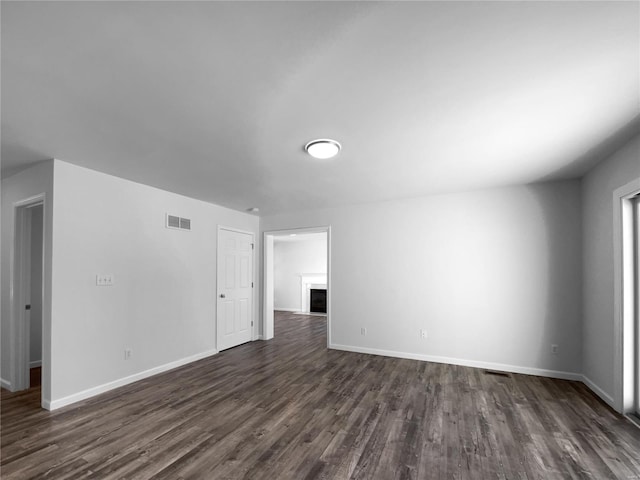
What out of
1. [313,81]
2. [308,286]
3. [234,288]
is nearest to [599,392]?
[313,81]

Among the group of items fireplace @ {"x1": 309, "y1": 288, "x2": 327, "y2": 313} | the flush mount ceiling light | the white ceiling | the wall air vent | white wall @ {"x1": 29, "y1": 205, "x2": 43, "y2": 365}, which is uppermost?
the white ceiling

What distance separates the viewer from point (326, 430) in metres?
2.59

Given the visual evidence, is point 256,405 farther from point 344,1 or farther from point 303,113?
point 344,1

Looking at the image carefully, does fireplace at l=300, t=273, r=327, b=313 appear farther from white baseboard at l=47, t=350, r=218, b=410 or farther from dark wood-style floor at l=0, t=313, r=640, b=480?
dark wood-style floor at l=0, t=313, r=640, b=480

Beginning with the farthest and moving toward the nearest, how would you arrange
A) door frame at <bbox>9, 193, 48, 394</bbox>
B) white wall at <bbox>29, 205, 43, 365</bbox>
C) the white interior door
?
the white interior door
white wall at <bbox>29, 205, 43, 365</bbox>
door frame at <bbox>9, 193, 48, 394</bbox>

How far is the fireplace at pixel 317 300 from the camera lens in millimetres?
9320

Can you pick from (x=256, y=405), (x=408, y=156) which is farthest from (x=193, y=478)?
(x=408, y=156)

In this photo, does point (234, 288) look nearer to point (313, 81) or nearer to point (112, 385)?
point (112, 385)

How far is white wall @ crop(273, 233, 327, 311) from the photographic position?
31.2 ft

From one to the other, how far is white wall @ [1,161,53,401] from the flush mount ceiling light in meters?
2.73

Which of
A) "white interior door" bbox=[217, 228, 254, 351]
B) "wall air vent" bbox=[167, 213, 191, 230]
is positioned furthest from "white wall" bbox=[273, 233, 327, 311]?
"wall air vent" bbox=[167, 213, 191, 230]

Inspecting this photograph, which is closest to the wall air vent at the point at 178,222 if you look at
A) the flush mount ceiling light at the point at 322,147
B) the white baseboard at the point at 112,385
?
the white baseboard at the point at 112,385

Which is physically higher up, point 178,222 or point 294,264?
point 178,222

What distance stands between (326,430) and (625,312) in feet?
10.0
